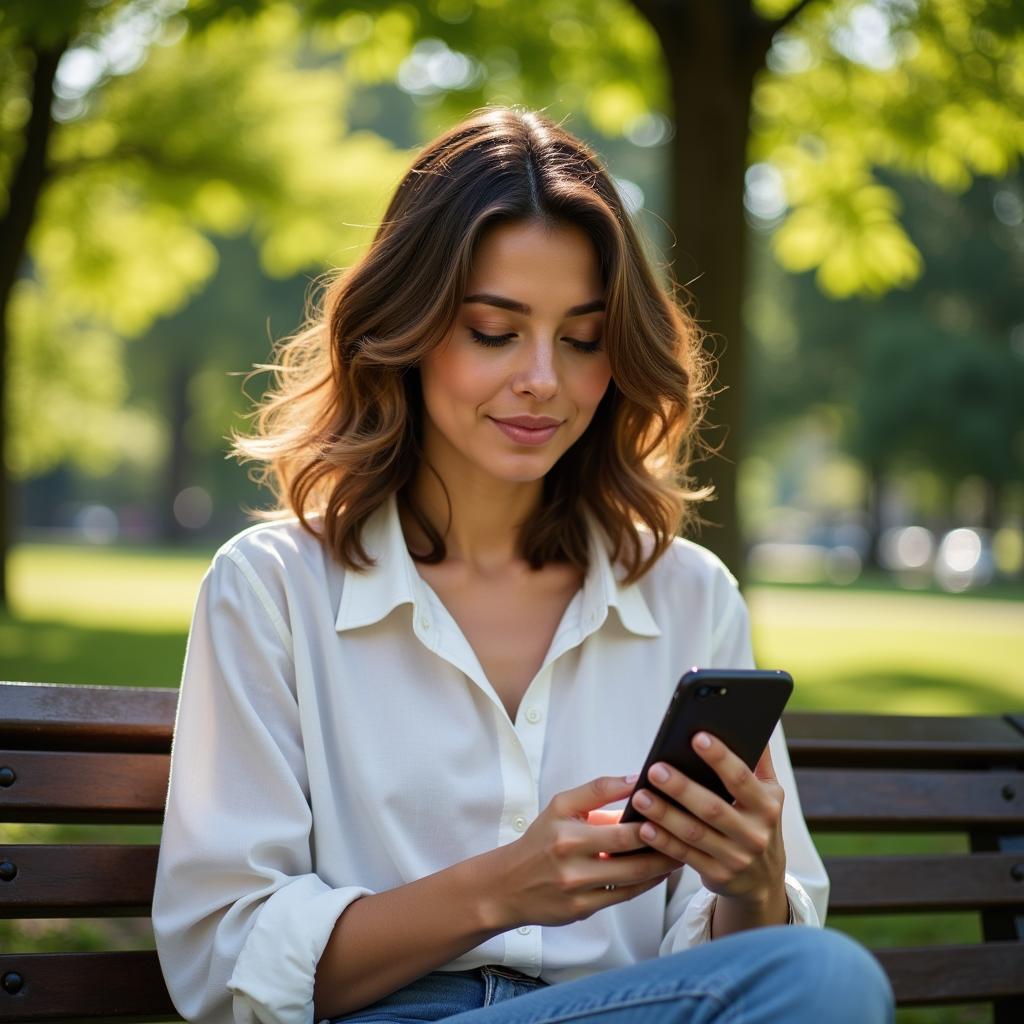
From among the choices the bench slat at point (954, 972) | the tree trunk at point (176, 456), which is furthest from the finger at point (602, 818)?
the tree trunk at point (176, 456)

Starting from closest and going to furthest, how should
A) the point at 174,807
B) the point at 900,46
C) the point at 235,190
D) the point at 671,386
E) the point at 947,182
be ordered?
the point at 174,807
the point at 671,386
the point at 900,46
the point at 947,182
the point at 235,190

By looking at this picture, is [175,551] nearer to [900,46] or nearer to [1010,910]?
[900,46]

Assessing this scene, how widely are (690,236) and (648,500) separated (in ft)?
13.6

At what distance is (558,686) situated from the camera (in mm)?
2734

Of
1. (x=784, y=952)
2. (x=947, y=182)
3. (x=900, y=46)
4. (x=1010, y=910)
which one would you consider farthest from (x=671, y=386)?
(x=947, y=182)

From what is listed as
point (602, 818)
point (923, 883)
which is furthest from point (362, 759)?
point (923, 883)

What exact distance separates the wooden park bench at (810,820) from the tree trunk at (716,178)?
132 inches

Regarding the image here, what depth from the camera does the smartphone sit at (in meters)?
2.03

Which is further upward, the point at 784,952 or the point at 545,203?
the point at 545,203

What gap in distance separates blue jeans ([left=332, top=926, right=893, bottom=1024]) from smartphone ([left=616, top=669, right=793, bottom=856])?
228mm

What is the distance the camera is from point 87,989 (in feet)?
8.29

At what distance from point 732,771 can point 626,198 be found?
127 cm

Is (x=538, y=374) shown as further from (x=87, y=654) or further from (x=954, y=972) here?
(x=87, y=654)

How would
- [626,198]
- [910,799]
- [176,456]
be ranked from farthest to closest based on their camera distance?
1. [176,456]
2. [910,799]
3. [626,198]
